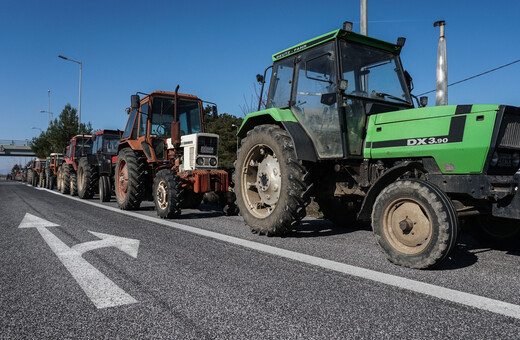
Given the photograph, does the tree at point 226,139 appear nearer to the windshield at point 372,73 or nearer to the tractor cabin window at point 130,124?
the tractor cabin window at point 130,124

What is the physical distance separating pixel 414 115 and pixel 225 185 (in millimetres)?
4262

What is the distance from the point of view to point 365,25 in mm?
9195

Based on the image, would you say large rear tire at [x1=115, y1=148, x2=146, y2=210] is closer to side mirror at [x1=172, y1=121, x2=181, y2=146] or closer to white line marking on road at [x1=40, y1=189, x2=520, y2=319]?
side mirror at [x1=172, y1=121, x2=181, y2=146]

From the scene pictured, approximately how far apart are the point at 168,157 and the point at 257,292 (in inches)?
243

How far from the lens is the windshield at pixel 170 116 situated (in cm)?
859

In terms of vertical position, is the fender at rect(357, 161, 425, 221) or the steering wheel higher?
the steering wheel

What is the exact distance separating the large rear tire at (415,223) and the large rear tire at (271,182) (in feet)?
4.19

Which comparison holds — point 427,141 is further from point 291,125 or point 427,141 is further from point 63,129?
point 63,129

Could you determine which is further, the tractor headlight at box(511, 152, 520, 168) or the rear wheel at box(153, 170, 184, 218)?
the rear wheel at box(153, 170, 184, 218)

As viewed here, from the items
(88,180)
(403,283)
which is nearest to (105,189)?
(88,180)

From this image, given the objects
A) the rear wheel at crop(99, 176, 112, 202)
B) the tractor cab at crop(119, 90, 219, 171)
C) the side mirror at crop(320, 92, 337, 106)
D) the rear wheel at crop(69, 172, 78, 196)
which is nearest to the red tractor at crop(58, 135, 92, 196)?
the rear wheel at crop(69, 172, 78, 196)

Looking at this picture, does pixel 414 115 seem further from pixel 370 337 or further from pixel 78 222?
pixel 78 222

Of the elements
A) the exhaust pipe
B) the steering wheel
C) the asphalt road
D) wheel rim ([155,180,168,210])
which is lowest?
the asphalt road

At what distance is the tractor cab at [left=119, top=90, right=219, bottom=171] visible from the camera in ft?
25.5
